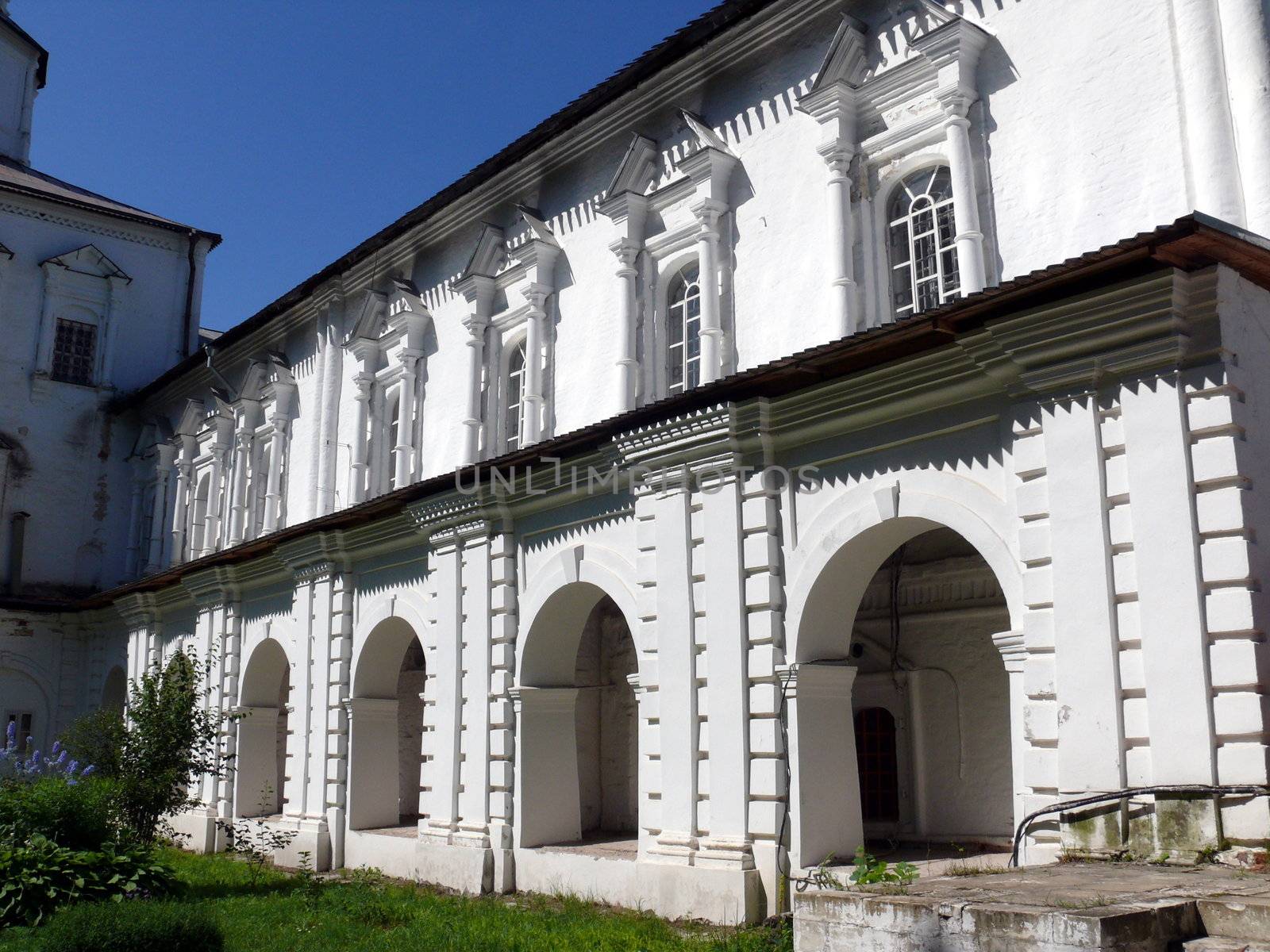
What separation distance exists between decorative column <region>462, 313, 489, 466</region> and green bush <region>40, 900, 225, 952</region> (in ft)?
24.8

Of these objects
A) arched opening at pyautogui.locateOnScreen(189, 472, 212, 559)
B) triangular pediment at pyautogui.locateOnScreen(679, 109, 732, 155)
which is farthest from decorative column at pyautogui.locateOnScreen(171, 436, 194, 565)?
triangular pediment at pyautogui.locateOnScreen(679, 109, 732, 155)

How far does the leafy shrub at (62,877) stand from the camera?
34.8 feet

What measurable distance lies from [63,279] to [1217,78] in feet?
76.4

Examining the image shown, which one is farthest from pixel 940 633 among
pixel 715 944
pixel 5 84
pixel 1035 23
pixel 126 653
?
pixel 5 84

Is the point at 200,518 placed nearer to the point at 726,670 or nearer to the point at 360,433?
the point at 360,433

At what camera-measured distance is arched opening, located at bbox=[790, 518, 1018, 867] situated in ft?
Result: 33.3

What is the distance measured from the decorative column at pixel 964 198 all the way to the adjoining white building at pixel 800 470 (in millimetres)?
37

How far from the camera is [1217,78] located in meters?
8.57

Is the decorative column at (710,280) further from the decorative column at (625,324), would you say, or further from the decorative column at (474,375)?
the decorative column at (474,375)

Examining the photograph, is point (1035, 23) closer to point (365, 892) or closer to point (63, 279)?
point (365, 892)

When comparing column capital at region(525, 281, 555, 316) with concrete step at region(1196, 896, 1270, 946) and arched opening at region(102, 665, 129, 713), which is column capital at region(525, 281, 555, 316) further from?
arched opening at region(102, 665, 129, 713)

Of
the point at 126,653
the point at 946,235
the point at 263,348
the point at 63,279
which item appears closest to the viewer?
the point at 946,235

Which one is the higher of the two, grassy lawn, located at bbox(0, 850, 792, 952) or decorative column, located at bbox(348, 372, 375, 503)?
decorative column, located at bbox(348, 372, 375, 503)

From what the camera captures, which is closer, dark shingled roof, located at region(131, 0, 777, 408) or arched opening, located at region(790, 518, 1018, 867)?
arched opening, located at region(790, 518, 1018, 867)
